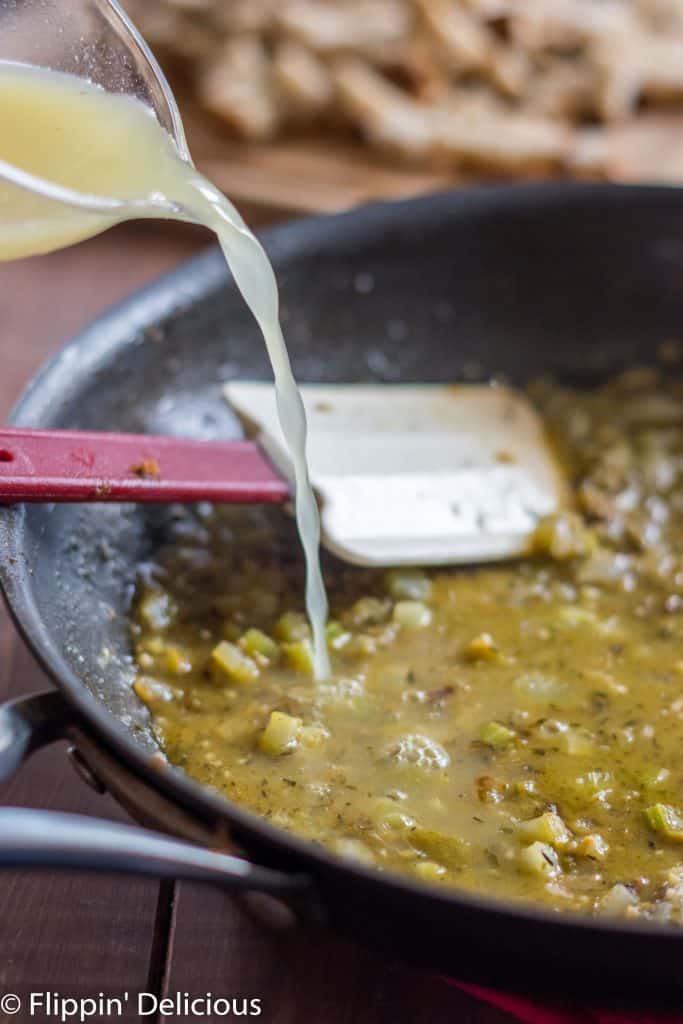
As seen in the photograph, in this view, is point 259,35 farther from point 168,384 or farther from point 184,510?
point 184,510

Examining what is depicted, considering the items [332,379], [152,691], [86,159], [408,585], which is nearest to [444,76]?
[332,379]

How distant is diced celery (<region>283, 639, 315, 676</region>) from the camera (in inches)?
74.4

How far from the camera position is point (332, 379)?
2447 millimetres

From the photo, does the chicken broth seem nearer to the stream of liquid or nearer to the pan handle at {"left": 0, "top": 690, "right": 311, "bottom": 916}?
the pan handle at {"left": 0, "top": 690, "right": 311, "bottom": 916}

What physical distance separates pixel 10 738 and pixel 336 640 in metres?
0.69

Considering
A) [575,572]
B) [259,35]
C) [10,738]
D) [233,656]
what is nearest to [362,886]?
[10,738]

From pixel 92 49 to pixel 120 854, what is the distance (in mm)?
1082

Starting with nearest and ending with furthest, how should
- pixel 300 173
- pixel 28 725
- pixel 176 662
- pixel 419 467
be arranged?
pixel 28 725 < pixel 176 662 < pixel 419 467 < pixel 300 173

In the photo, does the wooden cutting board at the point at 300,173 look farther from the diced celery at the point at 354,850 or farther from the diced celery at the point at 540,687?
the diced celery at the point at 354,850

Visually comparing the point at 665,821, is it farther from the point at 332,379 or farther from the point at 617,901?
the point at 332,379

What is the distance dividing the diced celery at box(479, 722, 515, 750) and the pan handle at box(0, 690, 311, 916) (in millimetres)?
543

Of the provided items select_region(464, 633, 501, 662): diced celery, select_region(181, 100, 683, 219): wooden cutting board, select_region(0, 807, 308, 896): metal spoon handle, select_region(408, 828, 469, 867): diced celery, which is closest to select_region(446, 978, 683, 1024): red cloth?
select_region(408, 828, 469, 867): diced celery

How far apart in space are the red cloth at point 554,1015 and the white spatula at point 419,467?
740 millimetres

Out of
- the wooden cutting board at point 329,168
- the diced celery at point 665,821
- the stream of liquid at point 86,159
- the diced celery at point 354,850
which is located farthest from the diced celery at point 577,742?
the wooden cutting board at point 329,168
